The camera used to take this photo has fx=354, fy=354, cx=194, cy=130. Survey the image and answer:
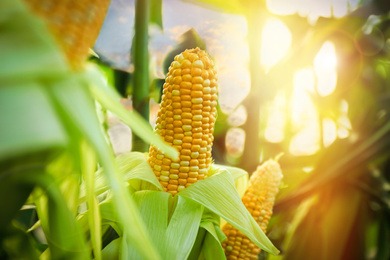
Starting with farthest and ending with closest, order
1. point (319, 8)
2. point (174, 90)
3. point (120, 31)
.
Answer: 1. point (319, 8)
2. point (120, 31)
3. point (174, 90)

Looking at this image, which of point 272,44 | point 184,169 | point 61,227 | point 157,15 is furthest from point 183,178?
point 272,44

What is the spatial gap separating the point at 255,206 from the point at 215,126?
23 cm

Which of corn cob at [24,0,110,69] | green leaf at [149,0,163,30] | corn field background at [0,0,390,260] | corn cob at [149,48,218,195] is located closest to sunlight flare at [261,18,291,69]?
corn field background at [0,0,390,260]

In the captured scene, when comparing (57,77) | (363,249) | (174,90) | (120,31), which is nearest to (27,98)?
(57,77)

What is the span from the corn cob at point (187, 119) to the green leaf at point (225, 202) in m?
0.02

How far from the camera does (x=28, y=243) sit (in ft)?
0.60

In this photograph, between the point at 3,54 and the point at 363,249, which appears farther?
the point at 363,249

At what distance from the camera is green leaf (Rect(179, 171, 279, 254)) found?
25cm

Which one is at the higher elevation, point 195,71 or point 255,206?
point 195,71

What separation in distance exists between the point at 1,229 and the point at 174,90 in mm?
154

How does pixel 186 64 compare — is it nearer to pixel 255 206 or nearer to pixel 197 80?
pixel 197 80

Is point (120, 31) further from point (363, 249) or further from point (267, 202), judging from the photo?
point (363, 249)

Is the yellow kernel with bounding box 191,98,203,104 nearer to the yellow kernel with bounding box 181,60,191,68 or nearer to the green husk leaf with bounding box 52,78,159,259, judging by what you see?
the yellow kernel with bounding box 181,60,191,68

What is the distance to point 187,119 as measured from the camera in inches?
10.6
